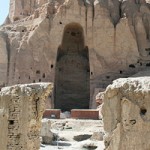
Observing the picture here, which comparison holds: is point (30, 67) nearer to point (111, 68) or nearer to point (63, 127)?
point (111, 68)

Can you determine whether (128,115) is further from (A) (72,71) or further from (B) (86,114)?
(A) (72,71)

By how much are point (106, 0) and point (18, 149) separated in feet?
113

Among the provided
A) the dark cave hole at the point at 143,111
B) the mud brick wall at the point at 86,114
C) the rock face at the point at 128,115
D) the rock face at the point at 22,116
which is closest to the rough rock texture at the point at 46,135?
the mud brick wall at the point at 86,114

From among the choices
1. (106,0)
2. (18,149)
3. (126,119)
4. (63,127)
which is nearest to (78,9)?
(106,0)

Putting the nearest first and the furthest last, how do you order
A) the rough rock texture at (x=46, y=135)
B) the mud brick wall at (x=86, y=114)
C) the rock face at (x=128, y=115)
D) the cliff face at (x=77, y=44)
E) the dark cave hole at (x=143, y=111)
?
Result: the rock face at (x=128, y=115)
the dark cave hole at (x=143, y=111)
the rough rock texture at (x=46, y=135)
the mud brick wall at (x=86, y=114)
the cliff face at (x=77, y=44)

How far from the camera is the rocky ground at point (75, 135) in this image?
2374 centimetres

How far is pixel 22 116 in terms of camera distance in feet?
47.5

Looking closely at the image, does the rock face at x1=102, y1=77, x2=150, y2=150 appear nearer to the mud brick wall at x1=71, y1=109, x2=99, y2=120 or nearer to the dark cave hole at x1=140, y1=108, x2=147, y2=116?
the dark cave hole at x1=140, y1=108, x2=147, y2=116

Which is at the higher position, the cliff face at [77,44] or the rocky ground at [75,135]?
the cliff face at [77,44]

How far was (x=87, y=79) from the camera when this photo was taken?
44.6 metres

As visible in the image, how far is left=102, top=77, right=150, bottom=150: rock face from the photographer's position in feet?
33.6

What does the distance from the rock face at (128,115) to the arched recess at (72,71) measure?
32715 mm

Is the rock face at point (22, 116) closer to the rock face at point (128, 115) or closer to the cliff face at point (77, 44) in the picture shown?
the rock face at point (128, 115)

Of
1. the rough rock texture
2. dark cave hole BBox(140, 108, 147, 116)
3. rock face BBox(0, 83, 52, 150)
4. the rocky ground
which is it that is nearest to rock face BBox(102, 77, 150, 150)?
dark cave hole BBox(140, 108, 147, 116)
